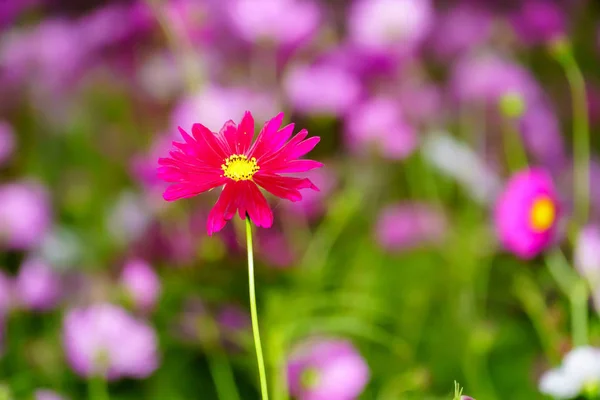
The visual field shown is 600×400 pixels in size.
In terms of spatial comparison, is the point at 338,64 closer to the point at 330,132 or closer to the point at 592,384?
the point at 330,132

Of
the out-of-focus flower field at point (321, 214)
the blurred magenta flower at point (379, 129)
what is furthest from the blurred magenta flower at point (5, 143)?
the blurred magenta flower at point (379, 129)

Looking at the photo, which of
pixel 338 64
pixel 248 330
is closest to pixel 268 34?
pixel 338 64

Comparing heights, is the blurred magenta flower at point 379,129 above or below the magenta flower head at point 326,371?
above

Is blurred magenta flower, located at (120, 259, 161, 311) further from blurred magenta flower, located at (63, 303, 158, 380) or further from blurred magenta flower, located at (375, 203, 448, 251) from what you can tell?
blurred magenta flower, located at (375, 203, 448, 251)

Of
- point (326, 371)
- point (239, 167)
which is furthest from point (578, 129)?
point (239, 167)

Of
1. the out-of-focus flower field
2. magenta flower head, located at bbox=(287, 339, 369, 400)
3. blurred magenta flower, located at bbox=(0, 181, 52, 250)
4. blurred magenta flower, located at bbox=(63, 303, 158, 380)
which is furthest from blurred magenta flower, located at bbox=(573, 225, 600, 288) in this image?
blurred magenta flower, located at bbox=(0, 181, 52, 250)

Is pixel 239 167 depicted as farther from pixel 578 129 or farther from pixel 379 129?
pixel 578 129

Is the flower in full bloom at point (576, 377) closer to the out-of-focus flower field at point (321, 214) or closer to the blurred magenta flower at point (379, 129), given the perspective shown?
the out-of-focus flower field at point (321, 214)
